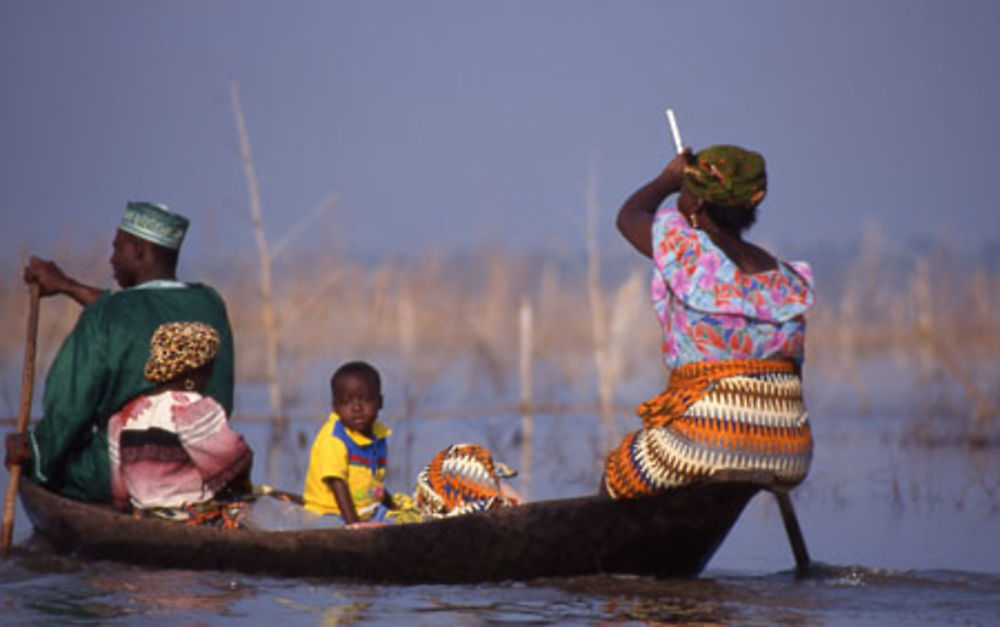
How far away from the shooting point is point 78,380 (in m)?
7.07

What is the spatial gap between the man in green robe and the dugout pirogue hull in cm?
36

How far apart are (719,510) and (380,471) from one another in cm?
144

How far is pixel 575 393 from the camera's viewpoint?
18.2 m

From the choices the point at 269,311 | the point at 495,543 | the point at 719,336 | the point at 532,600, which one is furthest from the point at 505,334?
the point at 719,336

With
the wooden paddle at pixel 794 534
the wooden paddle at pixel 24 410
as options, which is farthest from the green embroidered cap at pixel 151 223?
the wooden paddle at pixel 794 534

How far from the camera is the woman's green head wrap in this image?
244 inches

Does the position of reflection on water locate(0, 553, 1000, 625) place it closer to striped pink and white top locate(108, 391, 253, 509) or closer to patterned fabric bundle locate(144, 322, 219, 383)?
striped pink and white top locate(108, 391, 253, 509)

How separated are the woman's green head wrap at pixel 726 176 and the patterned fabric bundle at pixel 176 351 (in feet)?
6.21

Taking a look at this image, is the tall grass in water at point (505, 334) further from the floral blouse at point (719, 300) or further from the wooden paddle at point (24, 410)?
the floral blouse at point (719, 300)

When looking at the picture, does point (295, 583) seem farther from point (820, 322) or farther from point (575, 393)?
point (820, 322)

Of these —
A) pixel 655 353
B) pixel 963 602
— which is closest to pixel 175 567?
pixel 963 602

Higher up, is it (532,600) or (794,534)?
(794,534)

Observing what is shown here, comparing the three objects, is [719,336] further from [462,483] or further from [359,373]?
[359,373]

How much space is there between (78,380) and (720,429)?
2.44 metres
